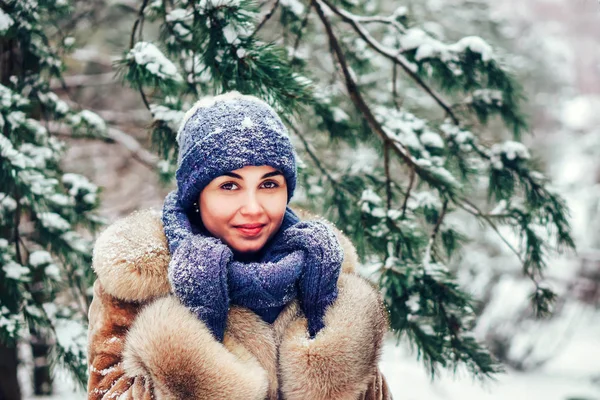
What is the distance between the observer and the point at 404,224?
198 centimetres

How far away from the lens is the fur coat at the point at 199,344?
1.35 metres

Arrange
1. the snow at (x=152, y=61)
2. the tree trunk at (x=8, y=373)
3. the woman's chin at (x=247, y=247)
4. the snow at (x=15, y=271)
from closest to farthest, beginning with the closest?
the woman's chin at (x=247, y=247) → the snow at (x=152, y=61) → the snow at (x=15, y=271) → the tree trunk at (x=8, y=373)

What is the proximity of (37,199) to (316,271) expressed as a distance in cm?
122

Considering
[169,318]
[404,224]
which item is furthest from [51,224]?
[404,224]

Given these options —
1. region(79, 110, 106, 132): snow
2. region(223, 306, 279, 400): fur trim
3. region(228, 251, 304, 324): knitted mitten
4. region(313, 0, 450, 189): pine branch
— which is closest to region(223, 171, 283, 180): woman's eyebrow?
region(228, 251, 304, 324): knitted mitten

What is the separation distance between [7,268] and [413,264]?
1.65 meters

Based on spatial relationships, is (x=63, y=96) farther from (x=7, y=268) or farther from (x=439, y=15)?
(x=439, y=15)

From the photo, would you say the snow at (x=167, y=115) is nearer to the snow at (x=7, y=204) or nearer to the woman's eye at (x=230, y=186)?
the woman's eye at (x=230, y=186)

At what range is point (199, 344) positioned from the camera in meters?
1.36

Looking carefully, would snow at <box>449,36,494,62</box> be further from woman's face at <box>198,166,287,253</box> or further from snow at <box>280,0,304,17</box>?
woman's face at <box>198,166,287,253</box>

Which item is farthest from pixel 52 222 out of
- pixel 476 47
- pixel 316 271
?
pixel 476 47

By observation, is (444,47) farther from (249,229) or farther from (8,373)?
(8,373)

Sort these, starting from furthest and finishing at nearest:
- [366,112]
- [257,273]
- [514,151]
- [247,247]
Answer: [366,112] → [514,151] → [247,247] → [257,273]

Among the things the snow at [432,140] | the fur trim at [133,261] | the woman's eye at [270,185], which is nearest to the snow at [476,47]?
the snow at [432,140]
